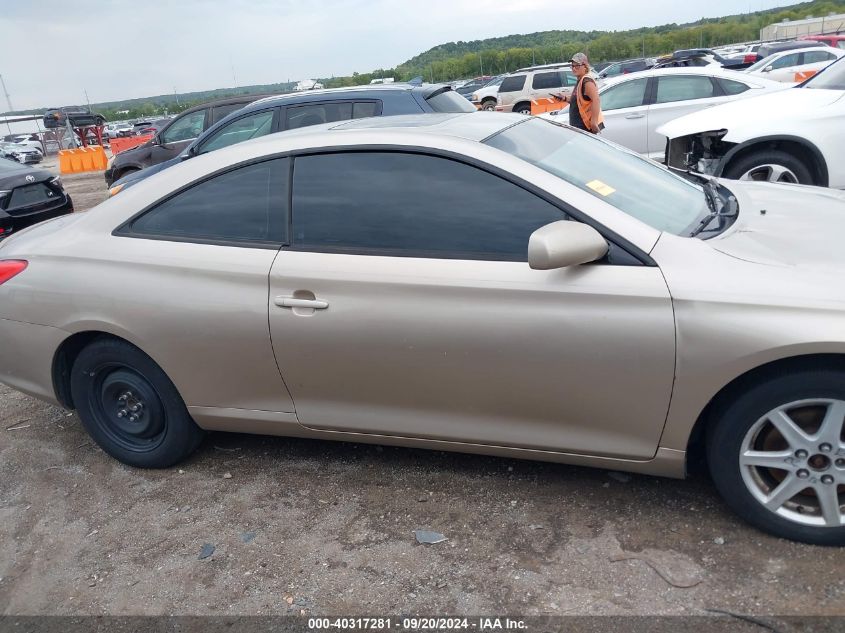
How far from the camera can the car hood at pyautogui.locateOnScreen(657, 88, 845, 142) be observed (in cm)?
598

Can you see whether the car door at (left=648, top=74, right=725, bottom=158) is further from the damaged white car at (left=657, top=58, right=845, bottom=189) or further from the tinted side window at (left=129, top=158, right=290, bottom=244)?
the tinted side window at (left=129, top=158, right=290, bottom=244)

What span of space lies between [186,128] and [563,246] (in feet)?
34.0

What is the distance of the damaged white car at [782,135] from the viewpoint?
5.79 meters

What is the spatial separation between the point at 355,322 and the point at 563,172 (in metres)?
1.07

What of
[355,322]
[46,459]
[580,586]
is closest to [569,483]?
[580,586]

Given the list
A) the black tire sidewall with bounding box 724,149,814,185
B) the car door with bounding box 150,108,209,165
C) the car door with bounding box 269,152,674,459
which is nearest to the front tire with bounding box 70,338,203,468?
the car door with bounding box 269,152,674,459

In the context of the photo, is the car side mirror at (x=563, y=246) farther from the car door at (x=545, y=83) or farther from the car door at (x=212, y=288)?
the car door at (x=545, y=83)

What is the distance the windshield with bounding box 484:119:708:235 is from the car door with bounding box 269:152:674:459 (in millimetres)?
275

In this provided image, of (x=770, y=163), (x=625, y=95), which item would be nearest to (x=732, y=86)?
(x=625, y=95)

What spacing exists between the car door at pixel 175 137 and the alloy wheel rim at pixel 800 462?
10.6 meters

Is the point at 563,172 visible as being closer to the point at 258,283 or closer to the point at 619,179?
the point at 619,179

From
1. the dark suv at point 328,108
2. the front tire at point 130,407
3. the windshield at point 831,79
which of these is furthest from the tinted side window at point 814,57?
the front tire at point 130,407

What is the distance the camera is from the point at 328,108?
7.46m

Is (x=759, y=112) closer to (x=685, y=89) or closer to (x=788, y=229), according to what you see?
(x=788, y=229)
